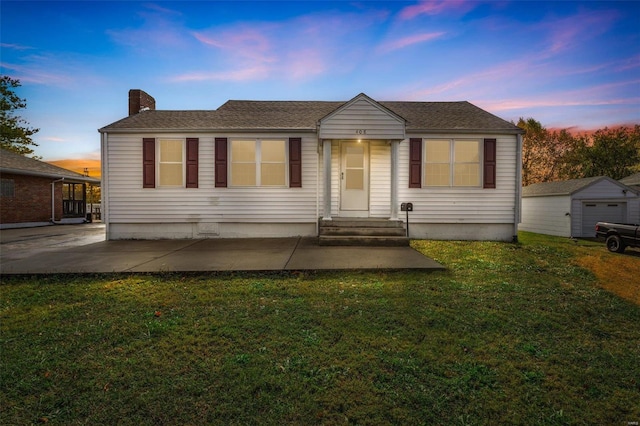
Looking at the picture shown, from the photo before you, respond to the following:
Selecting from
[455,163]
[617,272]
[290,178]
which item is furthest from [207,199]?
[617,272]

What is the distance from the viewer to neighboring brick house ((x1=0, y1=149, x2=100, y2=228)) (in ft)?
50.1

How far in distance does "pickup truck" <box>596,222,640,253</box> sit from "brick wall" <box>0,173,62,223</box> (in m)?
27.7

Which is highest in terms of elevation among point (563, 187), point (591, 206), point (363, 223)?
point (563, 187)

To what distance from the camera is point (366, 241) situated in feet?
26.5

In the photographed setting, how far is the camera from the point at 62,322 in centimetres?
364

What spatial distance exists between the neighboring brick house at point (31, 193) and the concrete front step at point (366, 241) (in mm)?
18022

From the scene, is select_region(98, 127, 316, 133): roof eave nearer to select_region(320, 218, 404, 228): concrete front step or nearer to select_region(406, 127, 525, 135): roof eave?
select_region(320, 218, 404, 228): concrete front step

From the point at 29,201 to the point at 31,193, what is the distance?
0.49m

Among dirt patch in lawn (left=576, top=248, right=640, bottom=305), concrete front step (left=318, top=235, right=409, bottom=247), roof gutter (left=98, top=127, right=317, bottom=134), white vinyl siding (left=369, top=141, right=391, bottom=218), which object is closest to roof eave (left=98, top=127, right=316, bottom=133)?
roof gutter (left=98, top=127, right=317, bottom=134)

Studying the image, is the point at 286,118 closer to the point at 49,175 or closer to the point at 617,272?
the point at 617,272

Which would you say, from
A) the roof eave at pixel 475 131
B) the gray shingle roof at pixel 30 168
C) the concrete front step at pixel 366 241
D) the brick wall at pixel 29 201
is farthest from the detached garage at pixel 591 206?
the brick wall at pixel 29 201

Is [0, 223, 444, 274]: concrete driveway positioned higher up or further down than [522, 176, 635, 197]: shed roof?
further down

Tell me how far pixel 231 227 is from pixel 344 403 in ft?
27.9

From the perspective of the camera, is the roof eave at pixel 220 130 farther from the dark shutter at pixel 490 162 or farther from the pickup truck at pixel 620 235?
the pickup truck at pixel 620 235
